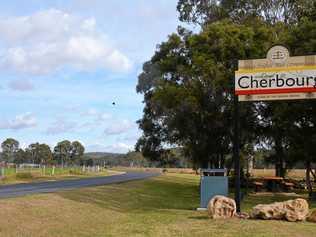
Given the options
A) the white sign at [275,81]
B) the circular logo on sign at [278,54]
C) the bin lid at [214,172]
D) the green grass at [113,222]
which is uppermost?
the circular logo on sign at [278,54]

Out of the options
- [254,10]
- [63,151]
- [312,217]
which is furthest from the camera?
[63,151]

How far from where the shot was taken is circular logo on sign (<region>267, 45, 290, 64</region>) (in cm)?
1975

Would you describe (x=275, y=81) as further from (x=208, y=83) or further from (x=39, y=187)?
(x=39, y=187)

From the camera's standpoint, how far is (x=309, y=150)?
26344 millimetres

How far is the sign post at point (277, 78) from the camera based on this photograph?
19.5 metres

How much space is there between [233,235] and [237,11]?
1206 inches

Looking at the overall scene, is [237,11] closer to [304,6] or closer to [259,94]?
[304,6]

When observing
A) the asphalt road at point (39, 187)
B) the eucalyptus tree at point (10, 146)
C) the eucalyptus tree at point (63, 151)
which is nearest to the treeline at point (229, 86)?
the asphalt road at point (39, 187)

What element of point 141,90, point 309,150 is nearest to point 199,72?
point 309,150

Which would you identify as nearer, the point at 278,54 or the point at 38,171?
the point at 278,54

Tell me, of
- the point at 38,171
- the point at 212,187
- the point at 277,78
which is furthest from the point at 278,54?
the point at 38,171

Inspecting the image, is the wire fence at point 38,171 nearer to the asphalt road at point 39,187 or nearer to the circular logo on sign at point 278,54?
the asphalt road at point 39,187

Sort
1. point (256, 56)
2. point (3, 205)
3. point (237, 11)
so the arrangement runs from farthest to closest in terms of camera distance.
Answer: point (237, 11) < point (256, 56) < point (3, 205)

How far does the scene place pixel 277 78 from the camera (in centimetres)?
1981
